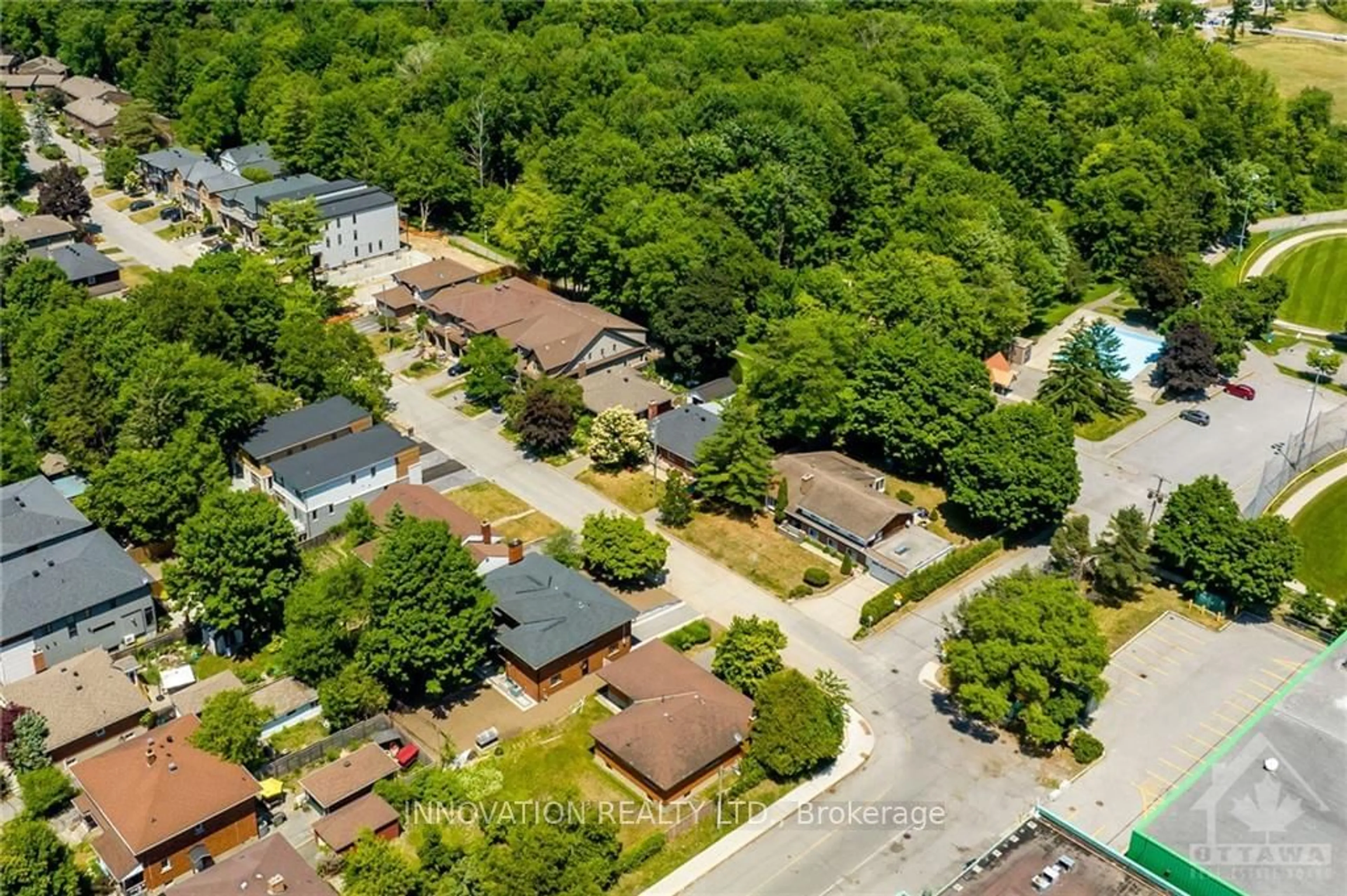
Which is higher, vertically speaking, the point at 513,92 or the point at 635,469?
the point at 513,92

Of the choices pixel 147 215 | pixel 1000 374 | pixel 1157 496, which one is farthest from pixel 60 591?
pixel 147 215

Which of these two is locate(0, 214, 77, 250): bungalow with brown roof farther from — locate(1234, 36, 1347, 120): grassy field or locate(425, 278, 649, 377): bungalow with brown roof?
locate(1234, 36, 1347, 120): grassy field

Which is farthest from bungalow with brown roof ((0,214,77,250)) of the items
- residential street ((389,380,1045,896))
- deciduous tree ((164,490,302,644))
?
residential street ((389,380,1045,896))

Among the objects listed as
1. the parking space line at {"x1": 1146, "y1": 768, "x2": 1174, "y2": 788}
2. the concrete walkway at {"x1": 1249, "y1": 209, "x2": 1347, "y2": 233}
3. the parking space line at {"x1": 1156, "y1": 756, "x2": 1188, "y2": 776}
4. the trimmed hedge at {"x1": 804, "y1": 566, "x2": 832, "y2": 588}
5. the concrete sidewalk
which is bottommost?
the concrete sidewalk

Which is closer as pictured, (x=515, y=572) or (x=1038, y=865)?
(x=1038, y=865)

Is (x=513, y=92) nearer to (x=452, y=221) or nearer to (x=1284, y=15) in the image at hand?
(x=452, y=221)

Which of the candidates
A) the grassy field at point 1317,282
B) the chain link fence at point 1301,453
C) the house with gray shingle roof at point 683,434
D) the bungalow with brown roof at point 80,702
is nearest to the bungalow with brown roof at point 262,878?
the bungalow with brown roof at point 80,702

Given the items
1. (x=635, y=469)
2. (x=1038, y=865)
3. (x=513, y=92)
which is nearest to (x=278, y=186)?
(x=513, y=92)

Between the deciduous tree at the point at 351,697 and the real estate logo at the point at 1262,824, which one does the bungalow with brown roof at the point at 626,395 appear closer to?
the deciduous tree at the point at 351,697
